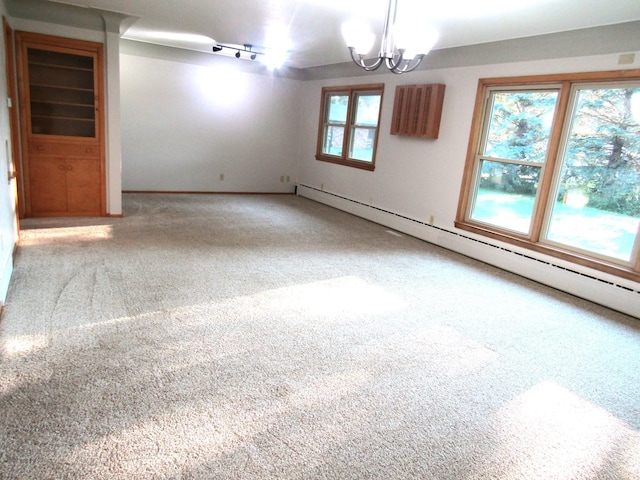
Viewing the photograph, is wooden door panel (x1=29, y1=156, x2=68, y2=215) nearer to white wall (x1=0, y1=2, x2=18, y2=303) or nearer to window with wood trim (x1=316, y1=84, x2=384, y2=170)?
Result: white wall (x1=0, y1=2, x2=18, y2=303)

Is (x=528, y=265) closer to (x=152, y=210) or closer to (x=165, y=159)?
(x=152, y=210)

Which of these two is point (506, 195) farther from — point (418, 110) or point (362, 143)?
point (362, 143)

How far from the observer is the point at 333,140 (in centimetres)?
801

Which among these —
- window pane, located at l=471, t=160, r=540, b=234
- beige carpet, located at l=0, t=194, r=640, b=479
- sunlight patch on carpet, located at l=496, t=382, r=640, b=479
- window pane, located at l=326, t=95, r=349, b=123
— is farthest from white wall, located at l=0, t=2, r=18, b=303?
window pane, located at l=326, t=95, r=349, b=123

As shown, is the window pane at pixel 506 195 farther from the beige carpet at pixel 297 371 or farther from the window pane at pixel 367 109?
the window pane at pixel 367 109

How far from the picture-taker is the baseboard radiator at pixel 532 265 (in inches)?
150

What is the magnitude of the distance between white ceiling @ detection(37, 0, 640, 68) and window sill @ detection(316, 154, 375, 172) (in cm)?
167

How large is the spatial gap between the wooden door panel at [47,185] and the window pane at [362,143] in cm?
425

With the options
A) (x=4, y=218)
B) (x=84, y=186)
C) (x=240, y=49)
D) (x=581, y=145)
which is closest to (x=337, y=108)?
(x=240, y=49)

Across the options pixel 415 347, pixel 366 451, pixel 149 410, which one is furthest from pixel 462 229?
pixel 149 410

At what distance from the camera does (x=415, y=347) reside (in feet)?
9.45

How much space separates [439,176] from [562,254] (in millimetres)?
1851

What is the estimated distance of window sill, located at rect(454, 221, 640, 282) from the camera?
382cm

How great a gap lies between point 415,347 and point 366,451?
3.57 feet
